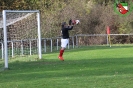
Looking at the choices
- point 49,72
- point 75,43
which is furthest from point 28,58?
point 75,43

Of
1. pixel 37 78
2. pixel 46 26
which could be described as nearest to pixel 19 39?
pixel 46 26

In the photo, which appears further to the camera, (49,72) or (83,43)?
(83,43)

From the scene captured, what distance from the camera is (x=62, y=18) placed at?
160 feet

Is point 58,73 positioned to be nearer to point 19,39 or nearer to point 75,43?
point 19,39

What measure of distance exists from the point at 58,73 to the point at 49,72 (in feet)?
2.28

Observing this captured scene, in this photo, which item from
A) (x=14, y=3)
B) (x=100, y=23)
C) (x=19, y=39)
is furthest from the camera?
(x=100, y=23)

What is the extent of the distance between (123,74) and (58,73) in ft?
8.79

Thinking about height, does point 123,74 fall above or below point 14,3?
below

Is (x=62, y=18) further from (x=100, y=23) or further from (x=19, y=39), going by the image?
(x=19, y=39)

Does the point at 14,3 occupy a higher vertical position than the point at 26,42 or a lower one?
higher

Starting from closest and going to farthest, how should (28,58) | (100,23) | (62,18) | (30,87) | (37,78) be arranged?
(30,87)
(37,78)
(28,58)
(62,18)
(100,23)

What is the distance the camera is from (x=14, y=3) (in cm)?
4481

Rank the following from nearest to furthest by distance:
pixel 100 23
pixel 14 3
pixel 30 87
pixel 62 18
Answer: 1. pixel 30 87
2. pixel 14 3
3. pixel 62 18
4. pixel 100 23

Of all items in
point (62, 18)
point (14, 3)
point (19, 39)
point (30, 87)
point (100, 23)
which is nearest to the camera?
point (30, 87)
